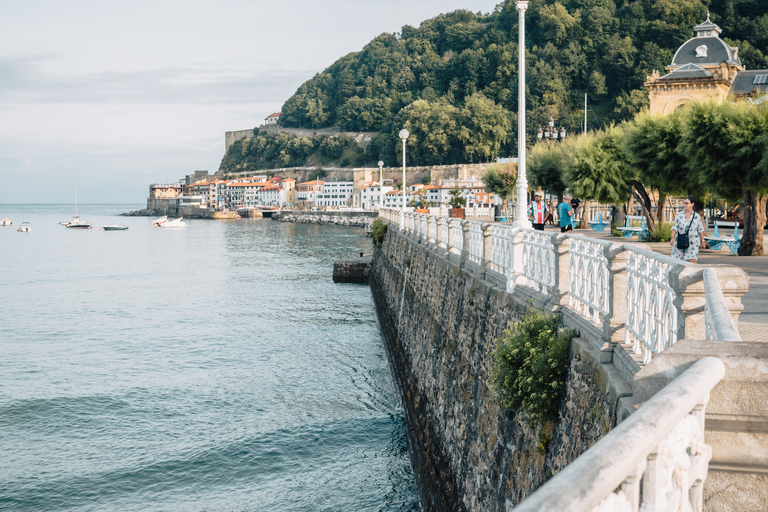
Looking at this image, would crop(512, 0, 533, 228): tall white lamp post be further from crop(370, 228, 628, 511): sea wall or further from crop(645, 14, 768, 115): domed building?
crop(645, 14, 768, 115): domed building

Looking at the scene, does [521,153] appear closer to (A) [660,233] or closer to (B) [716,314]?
(B) [716,314]

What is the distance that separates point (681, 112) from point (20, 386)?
23315 millimetres

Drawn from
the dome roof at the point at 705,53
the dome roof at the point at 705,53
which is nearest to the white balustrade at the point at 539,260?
the dome roof at the point at 705,53

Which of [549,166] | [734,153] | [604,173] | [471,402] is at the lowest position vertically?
[471,402]

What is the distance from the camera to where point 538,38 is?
139 meters

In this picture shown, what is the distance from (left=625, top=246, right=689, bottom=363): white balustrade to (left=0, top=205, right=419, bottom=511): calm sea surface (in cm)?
803

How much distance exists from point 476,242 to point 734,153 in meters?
10.2

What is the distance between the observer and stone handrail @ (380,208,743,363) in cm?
389

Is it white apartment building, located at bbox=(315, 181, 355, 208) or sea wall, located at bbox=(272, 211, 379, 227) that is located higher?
white apartment building, located at bbox=(315, 181, 355, 208)

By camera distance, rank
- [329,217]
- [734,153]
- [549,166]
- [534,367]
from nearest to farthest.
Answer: [534,367]
[734,153]
[549,166]
[329,217]

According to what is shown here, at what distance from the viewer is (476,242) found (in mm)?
11680

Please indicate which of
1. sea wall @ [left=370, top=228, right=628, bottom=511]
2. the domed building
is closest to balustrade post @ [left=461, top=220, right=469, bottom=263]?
sea wall @ [left=370, top=228, right=628, bottom=511]

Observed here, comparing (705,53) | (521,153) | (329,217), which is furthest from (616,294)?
(329,217)

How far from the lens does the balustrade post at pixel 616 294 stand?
5.30 meters
